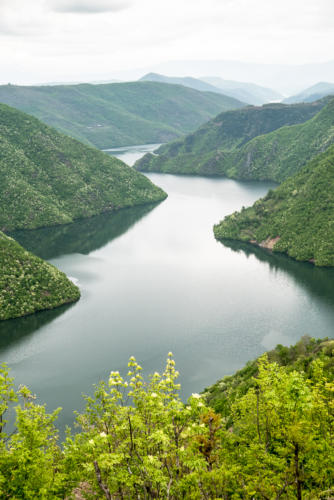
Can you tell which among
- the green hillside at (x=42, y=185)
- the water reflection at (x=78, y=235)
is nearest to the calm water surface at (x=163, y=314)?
the water reflection at (x=78, y=235)

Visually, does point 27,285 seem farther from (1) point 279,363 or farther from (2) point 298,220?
(2) point 298,220

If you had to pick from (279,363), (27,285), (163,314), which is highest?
(279,363)

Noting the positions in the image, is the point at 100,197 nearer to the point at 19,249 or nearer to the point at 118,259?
the point at 118,259

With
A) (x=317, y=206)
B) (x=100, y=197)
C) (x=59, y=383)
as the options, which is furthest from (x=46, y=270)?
(x=100, y=197)

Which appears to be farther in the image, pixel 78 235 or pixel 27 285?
pixel 78 235

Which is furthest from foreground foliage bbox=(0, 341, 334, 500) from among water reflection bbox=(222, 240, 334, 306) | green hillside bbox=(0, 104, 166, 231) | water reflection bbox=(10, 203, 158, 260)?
green hillside bbox=(0, 104, 166, 231)

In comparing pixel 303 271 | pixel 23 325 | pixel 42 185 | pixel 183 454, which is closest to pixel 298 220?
pixel 303 271
